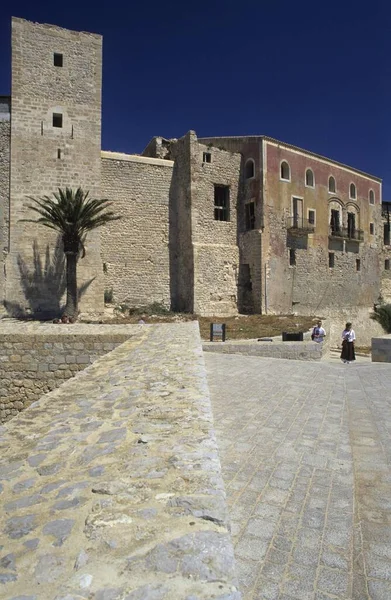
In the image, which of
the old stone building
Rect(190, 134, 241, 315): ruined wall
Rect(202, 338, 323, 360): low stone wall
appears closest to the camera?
Rect(202, 338, 323, 360): low stone wall

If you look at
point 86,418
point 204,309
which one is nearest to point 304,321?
point 204,309

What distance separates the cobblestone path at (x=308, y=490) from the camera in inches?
91.4

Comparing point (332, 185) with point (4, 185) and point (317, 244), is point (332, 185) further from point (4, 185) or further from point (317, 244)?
point (4, 185)

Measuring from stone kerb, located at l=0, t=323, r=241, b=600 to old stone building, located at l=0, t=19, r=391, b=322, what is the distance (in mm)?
16681

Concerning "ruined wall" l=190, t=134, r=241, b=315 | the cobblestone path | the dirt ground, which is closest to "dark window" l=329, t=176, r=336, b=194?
"ruined wall" l=190, t=134, r=241, b=315

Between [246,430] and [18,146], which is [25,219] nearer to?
[18,146]

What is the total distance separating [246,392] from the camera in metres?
A: 6.79

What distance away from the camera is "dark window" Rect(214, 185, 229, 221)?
2478cm

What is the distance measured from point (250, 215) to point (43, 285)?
41.8ft

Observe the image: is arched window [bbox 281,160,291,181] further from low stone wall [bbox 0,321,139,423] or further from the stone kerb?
the stone kerb

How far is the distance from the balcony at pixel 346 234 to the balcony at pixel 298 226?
2.65 meters

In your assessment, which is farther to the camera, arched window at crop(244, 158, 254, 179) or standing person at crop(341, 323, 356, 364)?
arched window at crop(244, 158, 254, 179)

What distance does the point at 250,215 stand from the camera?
82.4 feet

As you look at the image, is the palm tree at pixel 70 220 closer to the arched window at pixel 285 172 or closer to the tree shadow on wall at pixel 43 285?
the tree shadow on wall at pixel 43 285
